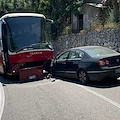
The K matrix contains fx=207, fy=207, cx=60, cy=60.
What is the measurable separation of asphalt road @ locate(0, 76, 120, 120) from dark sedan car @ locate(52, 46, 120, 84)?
0.44m

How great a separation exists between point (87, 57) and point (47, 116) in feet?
12.9

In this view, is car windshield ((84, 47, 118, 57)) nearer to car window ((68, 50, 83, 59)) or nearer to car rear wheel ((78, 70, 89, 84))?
car window ((68, 50, 83, 59))

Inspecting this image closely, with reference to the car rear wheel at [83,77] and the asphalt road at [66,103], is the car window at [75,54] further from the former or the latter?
the asphalt road at [66,103]

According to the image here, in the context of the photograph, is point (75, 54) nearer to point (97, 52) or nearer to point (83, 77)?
point (97, 52)

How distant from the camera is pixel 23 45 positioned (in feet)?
32.8

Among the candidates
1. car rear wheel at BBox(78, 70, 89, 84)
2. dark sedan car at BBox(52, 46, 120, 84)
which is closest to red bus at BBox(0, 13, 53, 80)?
dark sedan car at BBox(52, 46, 120, 84)

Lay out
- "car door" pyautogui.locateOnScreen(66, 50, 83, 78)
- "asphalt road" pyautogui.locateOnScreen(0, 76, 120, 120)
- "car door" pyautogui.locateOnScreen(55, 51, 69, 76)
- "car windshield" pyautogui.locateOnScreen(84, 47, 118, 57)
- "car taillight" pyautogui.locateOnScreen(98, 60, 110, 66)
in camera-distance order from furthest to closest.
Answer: "car door" pyautogui.locateOnScreen(55, 51, 69, 76)
"car door" pyautogui.locateOnScreen(66, 50, 83, 78)
"car windshield" pyautogui.locateOnScreen(84, 47, 118, 57)
"car taillight" pyautogui.locateOnScreen(98, 60, 110, 66)
"asphalt road" pyautogui.locateOnScreen(0, 76, 120, 120)

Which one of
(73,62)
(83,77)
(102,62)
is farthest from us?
(73,62)

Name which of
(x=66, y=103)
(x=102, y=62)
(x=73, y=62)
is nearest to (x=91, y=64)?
(x=102, y=62)

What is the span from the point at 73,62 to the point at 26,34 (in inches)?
112

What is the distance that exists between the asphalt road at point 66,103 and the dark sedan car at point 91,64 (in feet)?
1.44

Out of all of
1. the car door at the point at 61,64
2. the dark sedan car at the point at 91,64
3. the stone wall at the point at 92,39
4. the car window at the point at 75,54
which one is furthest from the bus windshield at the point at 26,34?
the stone wall at the point at 92,39

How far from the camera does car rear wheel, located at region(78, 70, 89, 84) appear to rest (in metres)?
8.40

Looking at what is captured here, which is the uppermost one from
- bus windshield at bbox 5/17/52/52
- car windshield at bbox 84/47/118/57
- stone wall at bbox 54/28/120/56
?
bus windshield at bbox 5/17/52/52
